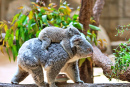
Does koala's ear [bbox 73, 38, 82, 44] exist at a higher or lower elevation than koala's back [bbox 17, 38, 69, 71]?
higher

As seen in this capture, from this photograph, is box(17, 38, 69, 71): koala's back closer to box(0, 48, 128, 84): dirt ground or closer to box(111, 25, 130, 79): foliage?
box(111, 25, 130, 79): foliage

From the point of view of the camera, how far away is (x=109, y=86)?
1.53 meters

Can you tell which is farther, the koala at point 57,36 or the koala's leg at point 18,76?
the koala's leg at point 18,76

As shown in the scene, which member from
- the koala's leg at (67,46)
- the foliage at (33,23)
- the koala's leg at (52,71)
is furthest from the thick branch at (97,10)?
the koala's leg at (52,71)

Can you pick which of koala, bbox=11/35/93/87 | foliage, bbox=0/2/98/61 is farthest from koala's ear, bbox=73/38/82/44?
foliage, bbox=0/2/98/61

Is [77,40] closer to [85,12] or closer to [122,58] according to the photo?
[122,58]

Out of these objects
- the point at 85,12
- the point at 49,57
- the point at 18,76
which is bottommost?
the point at 18,76

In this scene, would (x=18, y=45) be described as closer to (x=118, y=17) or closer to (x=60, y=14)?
(x=60, y=14)

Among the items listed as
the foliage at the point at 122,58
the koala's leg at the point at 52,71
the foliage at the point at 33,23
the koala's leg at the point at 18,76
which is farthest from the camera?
the foliage at the point at 33,23

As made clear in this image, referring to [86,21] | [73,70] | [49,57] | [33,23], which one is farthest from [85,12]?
[49,57]

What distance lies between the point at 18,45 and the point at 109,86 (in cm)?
139

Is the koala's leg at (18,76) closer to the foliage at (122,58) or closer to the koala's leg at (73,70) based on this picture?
the koala's leg at (73,70)

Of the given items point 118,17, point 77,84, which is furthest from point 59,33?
point 118,17

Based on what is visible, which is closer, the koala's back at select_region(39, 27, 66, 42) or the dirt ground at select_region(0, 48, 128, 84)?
the koala's back at select_region(39, 27, 66, 42)
